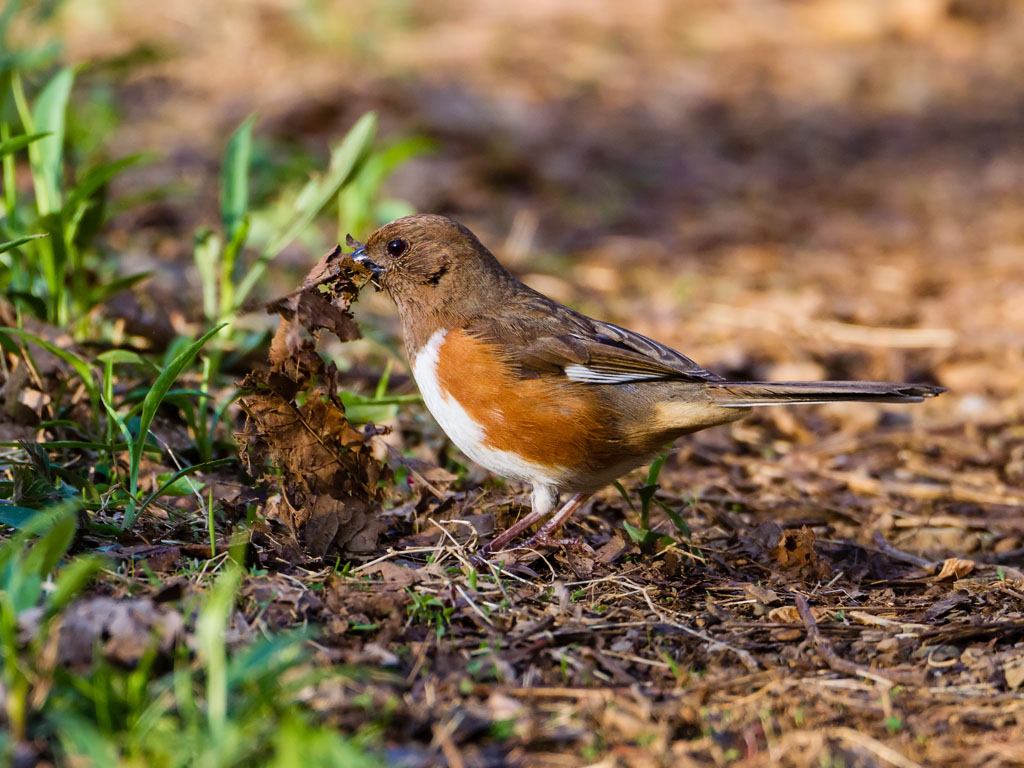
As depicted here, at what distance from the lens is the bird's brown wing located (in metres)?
3.79

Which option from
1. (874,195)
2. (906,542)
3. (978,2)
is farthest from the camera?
(978,2)

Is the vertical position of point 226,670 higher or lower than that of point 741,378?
higher

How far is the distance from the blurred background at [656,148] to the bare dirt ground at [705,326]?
35 mm

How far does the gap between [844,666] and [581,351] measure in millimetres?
1434

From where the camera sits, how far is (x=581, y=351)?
3.84 m

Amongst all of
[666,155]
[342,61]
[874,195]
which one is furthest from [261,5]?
[874,195]

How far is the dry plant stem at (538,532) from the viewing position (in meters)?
Answer: 3.63

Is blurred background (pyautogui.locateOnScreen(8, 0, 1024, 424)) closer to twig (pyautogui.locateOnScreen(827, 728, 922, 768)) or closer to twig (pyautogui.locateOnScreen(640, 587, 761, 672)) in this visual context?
twig (pyautogui.locateOnScreen(640, 587, 761, 672))

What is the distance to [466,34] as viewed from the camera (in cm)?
1055

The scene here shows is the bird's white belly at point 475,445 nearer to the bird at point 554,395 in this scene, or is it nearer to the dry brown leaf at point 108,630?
the bird at point 554,395

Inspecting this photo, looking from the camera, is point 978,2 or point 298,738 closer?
point 298,738

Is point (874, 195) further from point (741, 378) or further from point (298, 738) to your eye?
point (298, 738)

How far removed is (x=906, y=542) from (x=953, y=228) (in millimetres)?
5107

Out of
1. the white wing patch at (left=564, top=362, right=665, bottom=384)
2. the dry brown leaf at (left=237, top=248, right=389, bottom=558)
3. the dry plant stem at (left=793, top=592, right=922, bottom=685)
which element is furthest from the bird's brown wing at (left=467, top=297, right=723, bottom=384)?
the dry plant stem at (left=793, top=592, right=922, bottom=685)
